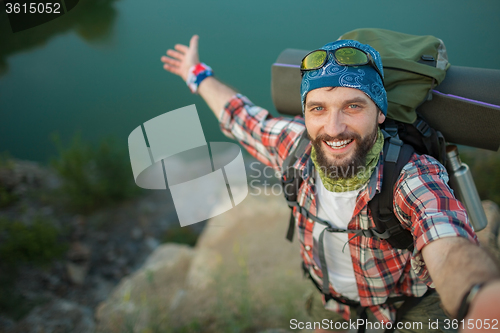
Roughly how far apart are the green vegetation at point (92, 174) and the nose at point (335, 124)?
16.8ft

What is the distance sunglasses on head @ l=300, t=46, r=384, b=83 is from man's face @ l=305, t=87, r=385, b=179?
12cm

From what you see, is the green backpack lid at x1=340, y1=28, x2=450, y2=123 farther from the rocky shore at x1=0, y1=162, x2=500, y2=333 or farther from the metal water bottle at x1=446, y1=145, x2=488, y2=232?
the rocky shore at x1=0, y1=162, x2=500, y2=333

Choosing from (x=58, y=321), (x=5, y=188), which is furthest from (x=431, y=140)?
(x=5, y=188)

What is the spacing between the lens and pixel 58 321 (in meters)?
3.20

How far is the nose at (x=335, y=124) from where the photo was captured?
56.3 inches

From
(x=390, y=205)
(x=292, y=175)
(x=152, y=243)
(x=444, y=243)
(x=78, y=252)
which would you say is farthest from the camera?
(x=152, y=243)

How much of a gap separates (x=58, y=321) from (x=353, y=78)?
343 centimetres

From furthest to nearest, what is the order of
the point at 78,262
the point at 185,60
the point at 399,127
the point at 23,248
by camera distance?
the point at 78,262, the point at 23,248, the point at 185,60, the point at 399,127

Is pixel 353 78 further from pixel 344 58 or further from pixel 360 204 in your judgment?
pixel 360 204

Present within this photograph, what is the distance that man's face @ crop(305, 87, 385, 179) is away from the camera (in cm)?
143

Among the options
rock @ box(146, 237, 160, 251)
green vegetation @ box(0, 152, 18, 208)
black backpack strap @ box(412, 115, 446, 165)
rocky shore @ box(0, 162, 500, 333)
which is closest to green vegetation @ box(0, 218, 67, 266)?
rocky shore @ box(0, 162, 500, 333)

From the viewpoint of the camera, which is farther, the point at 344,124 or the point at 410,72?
the point at 410,72

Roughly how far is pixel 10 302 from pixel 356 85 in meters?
4.30

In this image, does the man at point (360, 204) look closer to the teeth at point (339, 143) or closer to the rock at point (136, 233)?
the teeth at point (339, 143)
